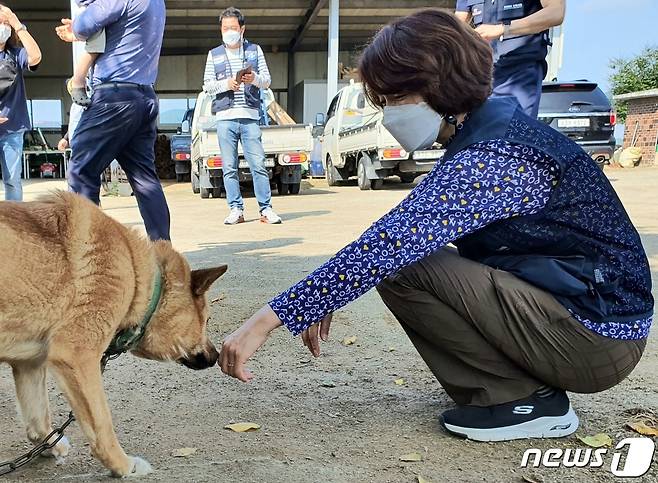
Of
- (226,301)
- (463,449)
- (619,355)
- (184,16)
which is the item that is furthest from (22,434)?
(184,16)

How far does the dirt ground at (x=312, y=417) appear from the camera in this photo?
215cm

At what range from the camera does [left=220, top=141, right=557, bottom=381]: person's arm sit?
1.98 m

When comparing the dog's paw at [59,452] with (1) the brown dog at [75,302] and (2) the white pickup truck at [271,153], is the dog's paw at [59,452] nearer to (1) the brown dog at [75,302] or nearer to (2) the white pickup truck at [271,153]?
(1) the brown dog at [75,302]

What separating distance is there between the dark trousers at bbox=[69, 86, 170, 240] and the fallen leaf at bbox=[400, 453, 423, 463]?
9.65ft

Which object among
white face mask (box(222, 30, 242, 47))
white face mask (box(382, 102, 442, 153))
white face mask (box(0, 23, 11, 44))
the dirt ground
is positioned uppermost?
white face mask (box(222, 30, 242, 47))

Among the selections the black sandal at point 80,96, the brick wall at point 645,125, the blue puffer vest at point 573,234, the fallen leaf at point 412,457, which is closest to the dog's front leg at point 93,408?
the fallen leaf at point 412,457

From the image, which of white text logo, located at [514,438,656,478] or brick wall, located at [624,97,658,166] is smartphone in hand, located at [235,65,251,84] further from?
brick wall, located at [624,97,658,166]

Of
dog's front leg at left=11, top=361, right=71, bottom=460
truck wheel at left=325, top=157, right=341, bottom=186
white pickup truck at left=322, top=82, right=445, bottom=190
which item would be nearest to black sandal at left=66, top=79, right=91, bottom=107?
dog's front leg at left=11, top=361, right=71, bottom=460

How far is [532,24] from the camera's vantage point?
3.67 metres

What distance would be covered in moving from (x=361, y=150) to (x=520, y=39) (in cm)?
1117

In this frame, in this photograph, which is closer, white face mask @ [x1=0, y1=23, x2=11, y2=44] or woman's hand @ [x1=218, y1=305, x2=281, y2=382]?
woman's hand @ [x1=218, y1=305, x2=281, y2=382]

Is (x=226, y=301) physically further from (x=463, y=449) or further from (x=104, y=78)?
(x=463, y=449)

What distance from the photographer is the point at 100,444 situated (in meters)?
2.09

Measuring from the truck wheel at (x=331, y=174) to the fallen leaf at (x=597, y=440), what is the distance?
15227 mm
